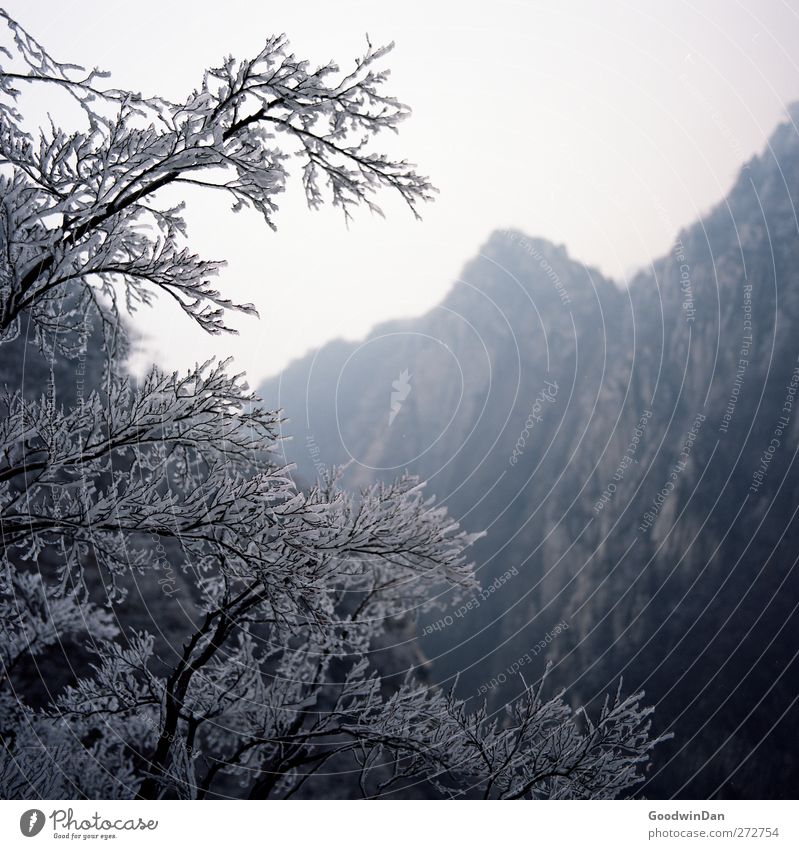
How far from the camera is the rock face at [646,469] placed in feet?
39.5

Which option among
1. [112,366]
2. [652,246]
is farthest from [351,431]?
[112,366]

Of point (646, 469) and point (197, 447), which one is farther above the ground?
point (197, 447)

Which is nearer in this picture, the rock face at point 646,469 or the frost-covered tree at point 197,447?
the frost-covered tree at point 197,447

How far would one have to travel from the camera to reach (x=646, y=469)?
22.1 m
